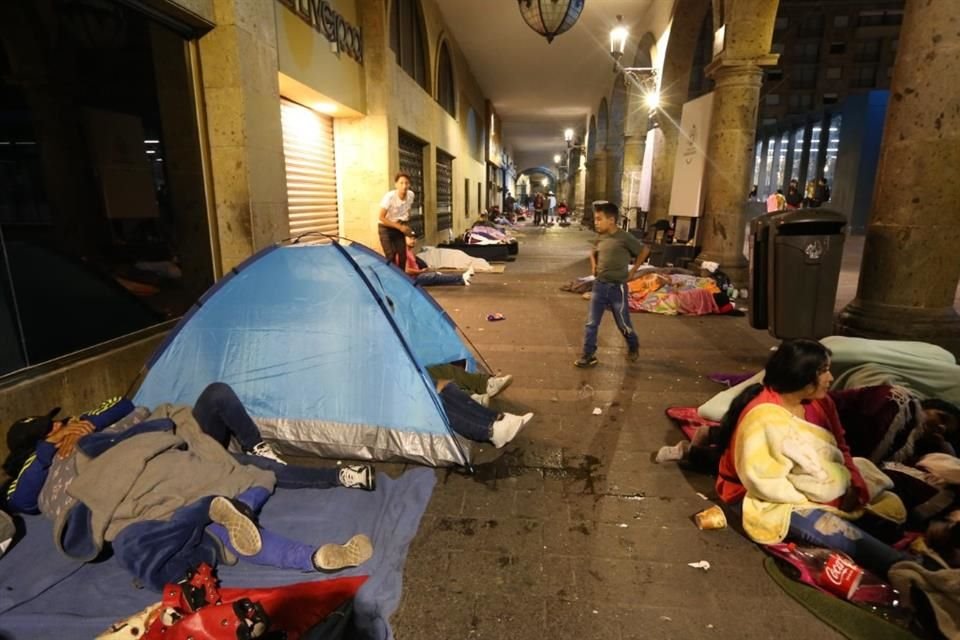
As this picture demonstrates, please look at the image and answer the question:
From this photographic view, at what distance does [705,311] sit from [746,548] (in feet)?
17.8

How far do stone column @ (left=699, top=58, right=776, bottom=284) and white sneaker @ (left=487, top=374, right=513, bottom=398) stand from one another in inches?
232

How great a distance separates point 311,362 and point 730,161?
784 cm

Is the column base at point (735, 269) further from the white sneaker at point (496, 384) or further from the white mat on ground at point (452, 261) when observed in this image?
the white sneaker at point (496, 384)

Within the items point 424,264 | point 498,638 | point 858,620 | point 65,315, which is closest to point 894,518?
point 858,620

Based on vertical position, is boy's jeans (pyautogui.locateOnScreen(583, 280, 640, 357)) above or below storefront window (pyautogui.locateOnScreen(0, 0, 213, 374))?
below

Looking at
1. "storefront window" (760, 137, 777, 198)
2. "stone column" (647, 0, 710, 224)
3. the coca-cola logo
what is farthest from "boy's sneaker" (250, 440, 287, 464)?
"storefront window" (760, 137, 777, 198)

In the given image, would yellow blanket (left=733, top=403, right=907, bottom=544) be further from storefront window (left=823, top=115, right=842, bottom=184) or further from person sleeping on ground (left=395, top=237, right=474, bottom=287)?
storefront window (left=823, top=115, right=842, bottom=184)

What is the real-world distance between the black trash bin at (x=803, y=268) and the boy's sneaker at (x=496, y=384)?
250 cm

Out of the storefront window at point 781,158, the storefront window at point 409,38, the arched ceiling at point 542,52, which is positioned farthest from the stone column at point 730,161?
the storefront window at point 781,158

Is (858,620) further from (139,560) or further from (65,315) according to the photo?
(65,315)

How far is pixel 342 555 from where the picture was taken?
2461 millimetres

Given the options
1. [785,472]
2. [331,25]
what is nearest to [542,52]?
[331,25]

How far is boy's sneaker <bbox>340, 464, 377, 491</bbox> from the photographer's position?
3.07 m

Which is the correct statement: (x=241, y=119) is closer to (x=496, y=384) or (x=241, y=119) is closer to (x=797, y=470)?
(x=496, y=384)
